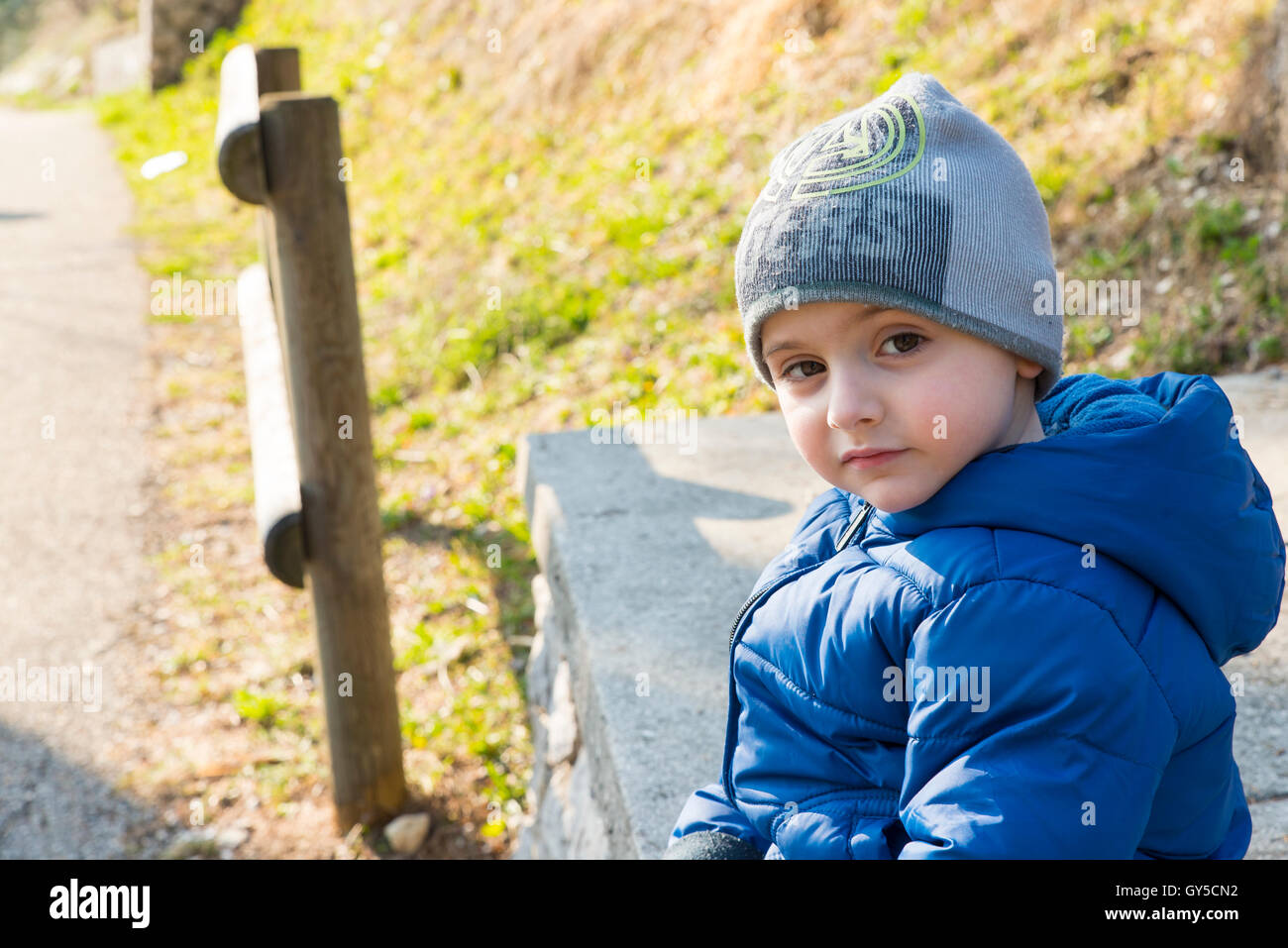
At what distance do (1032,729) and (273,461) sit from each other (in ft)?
8.44

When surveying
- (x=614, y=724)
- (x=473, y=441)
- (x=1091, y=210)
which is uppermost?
(x=1091, y=210)

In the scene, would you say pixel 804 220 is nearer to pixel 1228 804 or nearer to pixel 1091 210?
pixel 1228 804

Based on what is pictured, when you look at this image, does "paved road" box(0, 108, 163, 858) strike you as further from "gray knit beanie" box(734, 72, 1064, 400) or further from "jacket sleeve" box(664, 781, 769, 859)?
"gray knit beanie" box(734, 72, 1064, 400)

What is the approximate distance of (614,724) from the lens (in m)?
2.33

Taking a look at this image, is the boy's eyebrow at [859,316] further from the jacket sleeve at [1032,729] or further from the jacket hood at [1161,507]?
the jacket sleeve at [1032,729]

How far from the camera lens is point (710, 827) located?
1574mm

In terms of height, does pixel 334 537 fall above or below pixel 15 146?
below

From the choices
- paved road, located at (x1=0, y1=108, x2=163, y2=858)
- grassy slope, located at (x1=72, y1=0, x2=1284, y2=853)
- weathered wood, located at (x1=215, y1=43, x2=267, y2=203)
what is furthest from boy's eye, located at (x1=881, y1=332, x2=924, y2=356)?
paved road, located at (x1=0, y1=108, x2=163, y2=858)

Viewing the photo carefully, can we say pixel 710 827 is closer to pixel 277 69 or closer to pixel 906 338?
pixel 906 338

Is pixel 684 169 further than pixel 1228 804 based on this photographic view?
Yes

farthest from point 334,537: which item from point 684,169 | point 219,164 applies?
point 684,169

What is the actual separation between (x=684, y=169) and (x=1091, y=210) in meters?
2.62

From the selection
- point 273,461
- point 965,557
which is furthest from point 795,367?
point 273,461

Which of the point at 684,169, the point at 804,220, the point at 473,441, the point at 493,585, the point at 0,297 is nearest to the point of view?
the point at 804,220
